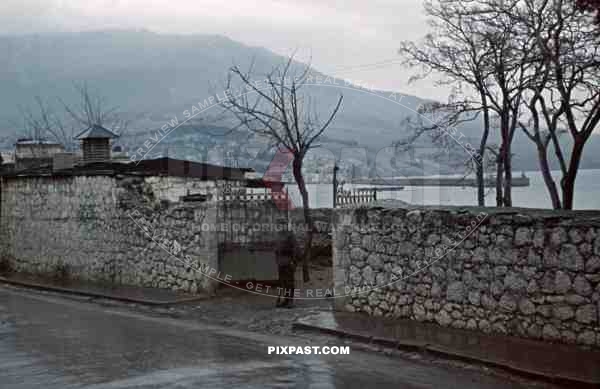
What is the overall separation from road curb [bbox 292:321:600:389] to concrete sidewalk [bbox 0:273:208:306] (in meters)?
4.57

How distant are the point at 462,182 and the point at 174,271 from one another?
25.5 feet

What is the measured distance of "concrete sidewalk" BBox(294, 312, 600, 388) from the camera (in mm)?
9055

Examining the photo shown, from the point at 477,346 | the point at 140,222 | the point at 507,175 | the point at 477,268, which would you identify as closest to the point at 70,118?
the point at 140,222

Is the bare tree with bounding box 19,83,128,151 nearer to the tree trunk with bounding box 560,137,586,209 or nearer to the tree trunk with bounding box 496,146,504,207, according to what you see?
the tree trunk with bounding box 496,146,504,207

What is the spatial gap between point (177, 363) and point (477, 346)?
427cm

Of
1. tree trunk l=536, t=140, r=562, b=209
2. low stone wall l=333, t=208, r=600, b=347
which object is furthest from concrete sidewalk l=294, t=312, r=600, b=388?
tree trunk l=536, t=140, r=562, b=209

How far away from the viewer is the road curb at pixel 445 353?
8695 millimetres

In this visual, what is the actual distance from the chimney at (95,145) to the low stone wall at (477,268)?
11691 millimetres

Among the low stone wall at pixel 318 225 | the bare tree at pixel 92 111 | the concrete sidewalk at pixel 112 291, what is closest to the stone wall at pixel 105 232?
the concrete sidewalk at pixel 112 291

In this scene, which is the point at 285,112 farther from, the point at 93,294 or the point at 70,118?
the point at 70,118

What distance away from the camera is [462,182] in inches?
765

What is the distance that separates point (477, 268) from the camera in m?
11.5

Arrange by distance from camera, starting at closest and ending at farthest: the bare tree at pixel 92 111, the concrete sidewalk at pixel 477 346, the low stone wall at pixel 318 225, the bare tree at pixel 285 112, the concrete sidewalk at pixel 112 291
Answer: the concrete sidewalk at pixel 477 346 < the concrete sidewalk at pixel 112 291 < the bare tree at pixel 285 112 < the low stone wall at pixel 318 225 < the bare tree at pixel 92 111

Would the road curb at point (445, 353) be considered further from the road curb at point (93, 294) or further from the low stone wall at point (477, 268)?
the road curb at point (93, 294)
